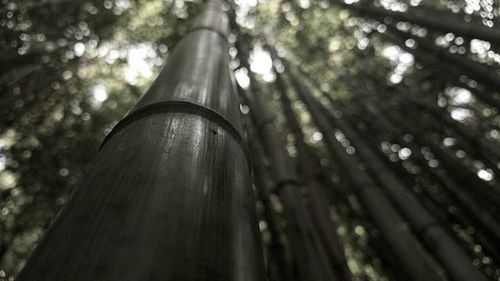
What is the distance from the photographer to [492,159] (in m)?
3.39

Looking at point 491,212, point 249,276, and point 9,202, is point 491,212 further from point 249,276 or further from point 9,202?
point 9,202

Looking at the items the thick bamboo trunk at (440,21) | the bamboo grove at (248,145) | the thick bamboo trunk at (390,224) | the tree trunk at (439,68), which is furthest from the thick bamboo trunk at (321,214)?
the tree trunk at (439,68)

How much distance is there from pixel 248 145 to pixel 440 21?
203 centimetres

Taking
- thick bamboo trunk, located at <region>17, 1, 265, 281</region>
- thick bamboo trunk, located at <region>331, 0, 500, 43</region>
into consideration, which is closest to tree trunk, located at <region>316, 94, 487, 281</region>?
thick bamboo trunk, located at <region>331, 0, 500, 43</region>

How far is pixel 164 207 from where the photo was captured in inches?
33.4

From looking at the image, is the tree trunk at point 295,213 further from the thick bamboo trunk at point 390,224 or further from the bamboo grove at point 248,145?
the thick bamboo trunk at point 390,224

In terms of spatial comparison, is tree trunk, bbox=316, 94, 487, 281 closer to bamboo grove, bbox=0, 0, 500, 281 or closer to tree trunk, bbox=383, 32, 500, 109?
bamboo grove, bbox=0, 0, 500, 281

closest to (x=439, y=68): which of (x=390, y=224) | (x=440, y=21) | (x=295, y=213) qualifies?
(x=440, y=21)

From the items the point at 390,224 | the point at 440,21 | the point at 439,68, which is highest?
the point at 439,68

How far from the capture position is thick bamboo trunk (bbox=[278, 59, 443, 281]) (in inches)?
74.4

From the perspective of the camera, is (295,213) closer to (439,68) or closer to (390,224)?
(390,224)

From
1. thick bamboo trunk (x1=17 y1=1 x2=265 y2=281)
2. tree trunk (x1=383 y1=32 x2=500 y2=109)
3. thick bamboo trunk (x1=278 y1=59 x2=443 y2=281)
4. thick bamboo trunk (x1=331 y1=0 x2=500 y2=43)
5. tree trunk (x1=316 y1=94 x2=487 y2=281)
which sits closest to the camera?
thick bamboo trunk (x1=17 y1=1 x2=265 y2=281)

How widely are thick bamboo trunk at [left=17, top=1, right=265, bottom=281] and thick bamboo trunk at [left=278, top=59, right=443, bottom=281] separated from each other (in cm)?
111

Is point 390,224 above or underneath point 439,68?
underneath
